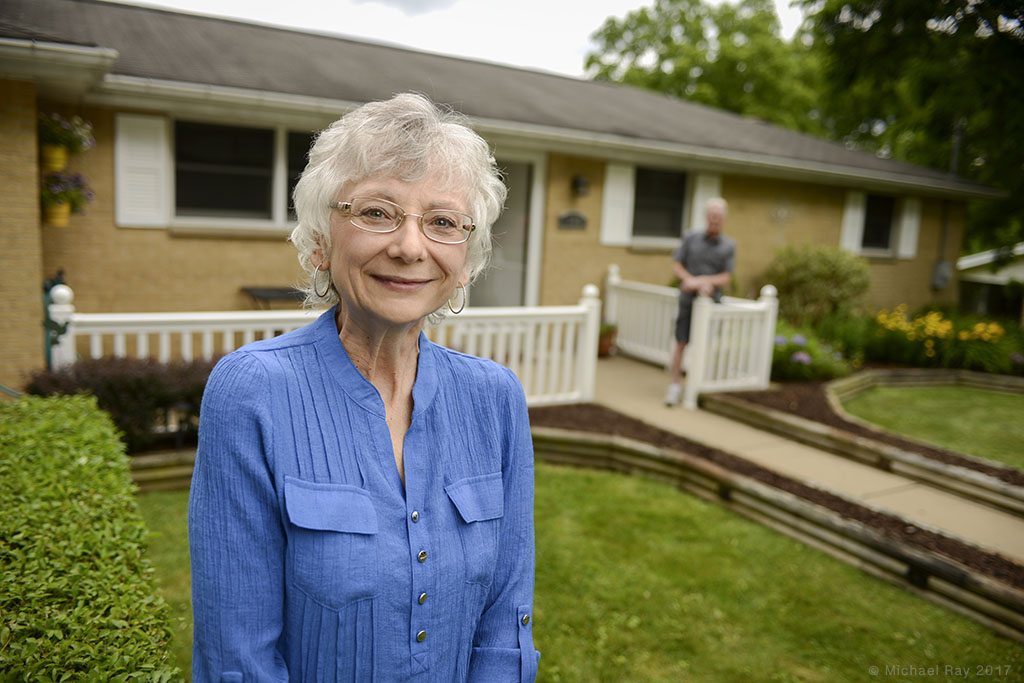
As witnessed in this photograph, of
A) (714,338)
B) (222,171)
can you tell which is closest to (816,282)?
(714,338)

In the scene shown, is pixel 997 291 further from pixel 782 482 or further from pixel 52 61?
pixel 52 61

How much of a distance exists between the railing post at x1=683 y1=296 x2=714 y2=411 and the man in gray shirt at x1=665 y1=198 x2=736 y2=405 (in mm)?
105

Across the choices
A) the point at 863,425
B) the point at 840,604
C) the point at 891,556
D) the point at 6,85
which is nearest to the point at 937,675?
the point at 840,604

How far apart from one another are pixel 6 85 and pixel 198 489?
532 centimetres

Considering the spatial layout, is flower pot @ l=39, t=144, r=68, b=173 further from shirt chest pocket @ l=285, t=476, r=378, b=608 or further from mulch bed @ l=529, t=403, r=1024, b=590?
shirt chest pocket @ l=285, t=476, r=378, b=608

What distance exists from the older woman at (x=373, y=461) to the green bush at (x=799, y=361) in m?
7.63

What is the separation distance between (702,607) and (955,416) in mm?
5938

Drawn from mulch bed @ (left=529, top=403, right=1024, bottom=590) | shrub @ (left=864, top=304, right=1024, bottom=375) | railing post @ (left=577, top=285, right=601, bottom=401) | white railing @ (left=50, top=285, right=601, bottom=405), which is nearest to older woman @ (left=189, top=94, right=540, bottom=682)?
white railing @ (left=50, top=285, right=601, bottom=405)

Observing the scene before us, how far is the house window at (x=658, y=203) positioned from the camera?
34.8 ft

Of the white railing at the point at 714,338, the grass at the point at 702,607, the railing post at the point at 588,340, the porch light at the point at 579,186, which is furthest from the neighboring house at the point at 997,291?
the grass at the point at 702,607

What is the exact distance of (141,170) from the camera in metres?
7.04

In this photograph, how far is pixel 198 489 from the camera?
1.30m

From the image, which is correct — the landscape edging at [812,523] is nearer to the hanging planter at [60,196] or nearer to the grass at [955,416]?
the grass at [955,416]

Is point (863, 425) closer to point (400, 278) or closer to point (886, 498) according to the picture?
point (886, 498)
